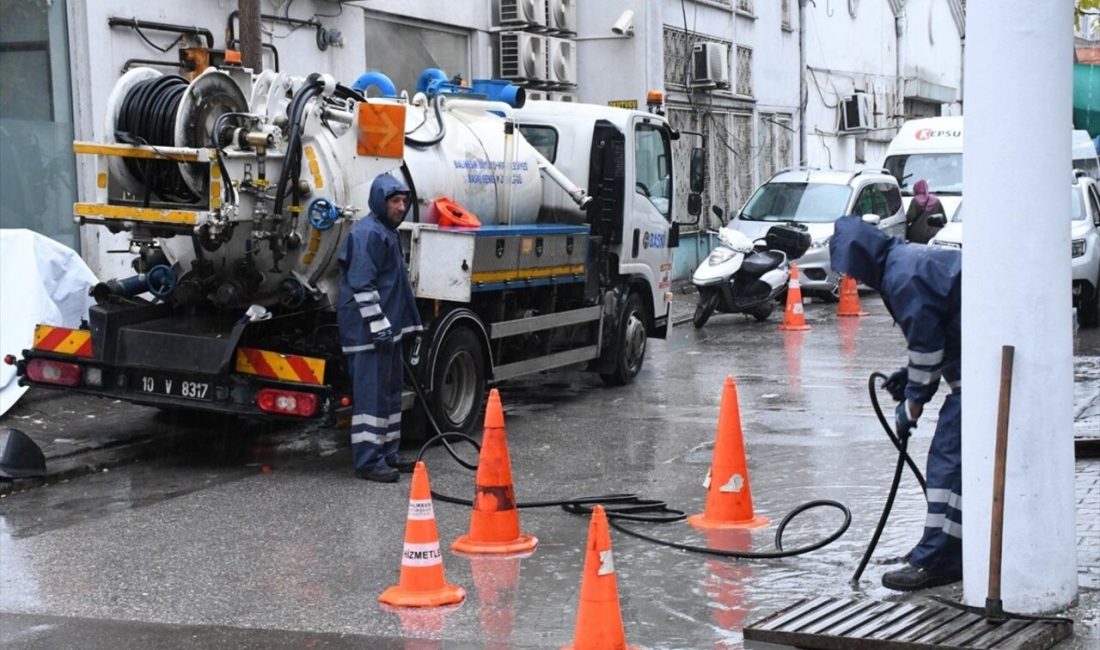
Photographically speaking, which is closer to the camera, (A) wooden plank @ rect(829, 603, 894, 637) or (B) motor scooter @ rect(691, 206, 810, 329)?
(A) wooden plank @ rect(829, 603, 894, 637)

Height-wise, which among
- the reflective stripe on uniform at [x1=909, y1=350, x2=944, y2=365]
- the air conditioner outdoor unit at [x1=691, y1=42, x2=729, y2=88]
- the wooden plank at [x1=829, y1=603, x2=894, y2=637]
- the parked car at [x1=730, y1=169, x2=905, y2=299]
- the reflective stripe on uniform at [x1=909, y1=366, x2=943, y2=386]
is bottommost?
the wooden plank at [x1=829, y1=603, x2=894, y2=637]

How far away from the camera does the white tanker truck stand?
9727 mm

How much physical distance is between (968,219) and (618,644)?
2217mm

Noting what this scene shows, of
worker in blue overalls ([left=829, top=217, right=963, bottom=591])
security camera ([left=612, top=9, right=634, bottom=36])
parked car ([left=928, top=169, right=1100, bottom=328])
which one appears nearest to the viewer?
worker in blue overalls ([left=829, top=217, right=963, bottom=591])

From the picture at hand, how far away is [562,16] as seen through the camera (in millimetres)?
22688

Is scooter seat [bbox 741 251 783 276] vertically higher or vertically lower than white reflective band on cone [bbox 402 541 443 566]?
higher

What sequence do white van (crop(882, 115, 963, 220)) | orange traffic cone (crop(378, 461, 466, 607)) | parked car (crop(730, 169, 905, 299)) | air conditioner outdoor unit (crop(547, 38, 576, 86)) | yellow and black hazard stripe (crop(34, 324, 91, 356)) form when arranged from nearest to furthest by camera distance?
orange traffic cone (crop(378, 461, 466, 607)), yellow and black hazard stripe (crop(34, 324, 91, 356)), parked car (crop(730, 169, 905, 299)), air conditioner outdoor unit (crop(547, 38, 576, 86)), white van (crop(882, 115, 963, 220))

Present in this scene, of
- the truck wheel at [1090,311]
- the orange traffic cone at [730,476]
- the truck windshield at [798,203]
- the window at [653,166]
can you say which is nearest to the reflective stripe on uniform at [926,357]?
the orange traffic cone at [730,476]

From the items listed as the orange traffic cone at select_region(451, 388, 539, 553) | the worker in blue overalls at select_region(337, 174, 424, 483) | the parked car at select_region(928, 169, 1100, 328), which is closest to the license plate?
the worker in blue overalls at select_region(337, 174, 424, 483)

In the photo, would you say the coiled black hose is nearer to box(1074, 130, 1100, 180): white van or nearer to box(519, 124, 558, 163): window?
box(519, 124, 558, 163): window

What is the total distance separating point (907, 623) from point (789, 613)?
47 cm

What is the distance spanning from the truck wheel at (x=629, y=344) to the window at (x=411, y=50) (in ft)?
18.0

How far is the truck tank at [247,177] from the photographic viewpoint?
966 cm

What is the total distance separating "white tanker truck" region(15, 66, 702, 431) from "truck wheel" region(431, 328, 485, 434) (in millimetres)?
16
